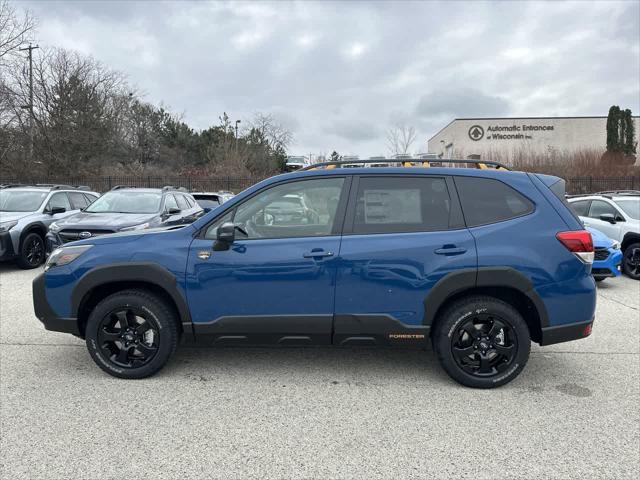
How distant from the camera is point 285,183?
146 inches

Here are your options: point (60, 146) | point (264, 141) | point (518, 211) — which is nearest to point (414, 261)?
point (518, 211)

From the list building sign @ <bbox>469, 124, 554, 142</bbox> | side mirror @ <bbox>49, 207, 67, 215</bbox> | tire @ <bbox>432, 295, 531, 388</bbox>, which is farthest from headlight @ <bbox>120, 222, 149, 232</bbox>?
building sign @ <bbox>469, 124, 554, 142</bbox>

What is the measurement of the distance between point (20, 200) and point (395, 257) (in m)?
9.52

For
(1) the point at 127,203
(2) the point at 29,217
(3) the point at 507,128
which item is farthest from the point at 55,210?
(3) the point at 507,128

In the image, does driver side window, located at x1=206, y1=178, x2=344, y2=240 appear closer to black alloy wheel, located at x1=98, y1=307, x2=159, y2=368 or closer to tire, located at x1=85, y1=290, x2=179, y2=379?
tire, located at x1=85, y1=290, x2=179, y2=379

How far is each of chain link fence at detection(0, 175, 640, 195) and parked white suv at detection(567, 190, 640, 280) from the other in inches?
707

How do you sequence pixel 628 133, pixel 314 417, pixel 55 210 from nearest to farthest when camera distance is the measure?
1. pixel 314 417
2. pixel 55 210
3. pixel 628 133

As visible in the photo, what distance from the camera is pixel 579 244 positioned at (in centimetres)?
338

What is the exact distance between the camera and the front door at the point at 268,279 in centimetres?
344

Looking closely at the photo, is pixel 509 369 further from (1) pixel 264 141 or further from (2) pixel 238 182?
(1) pixel 264 141

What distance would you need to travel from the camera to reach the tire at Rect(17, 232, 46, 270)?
28.2 ft

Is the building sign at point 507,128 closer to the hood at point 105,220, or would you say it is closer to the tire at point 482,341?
the hood at point 105,220

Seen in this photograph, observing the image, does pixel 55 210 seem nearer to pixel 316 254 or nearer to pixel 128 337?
pixel 128 337

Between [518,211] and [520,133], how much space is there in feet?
141
